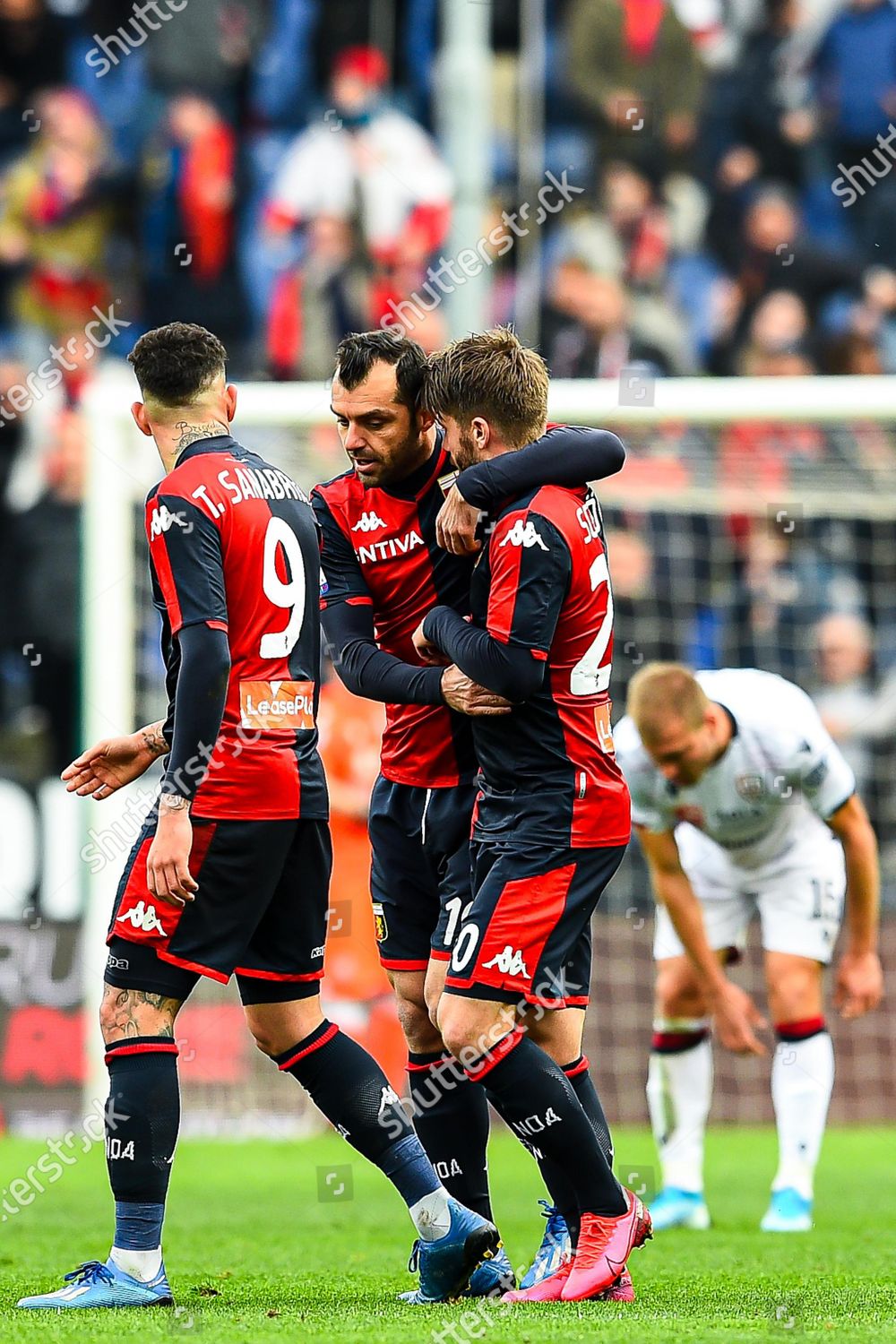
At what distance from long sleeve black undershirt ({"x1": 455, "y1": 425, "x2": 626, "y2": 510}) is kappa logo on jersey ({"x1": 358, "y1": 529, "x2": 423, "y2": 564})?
0.42 meters

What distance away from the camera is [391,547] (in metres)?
4.69

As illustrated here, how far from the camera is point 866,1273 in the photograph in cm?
485

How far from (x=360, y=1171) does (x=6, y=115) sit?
844 centimetres

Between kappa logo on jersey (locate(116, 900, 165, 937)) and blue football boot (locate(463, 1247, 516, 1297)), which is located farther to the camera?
blue football boot (locate(463, 1247, 516, 1297))

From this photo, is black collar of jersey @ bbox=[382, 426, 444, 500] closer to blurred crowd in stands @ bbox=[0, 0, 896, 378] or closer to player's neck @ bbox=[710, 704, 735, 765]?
player's neck @ bbox=[710, 704, 735, 765]

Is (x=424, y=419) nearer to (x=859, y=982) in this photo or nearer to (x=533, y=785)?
(x=533, y=785)

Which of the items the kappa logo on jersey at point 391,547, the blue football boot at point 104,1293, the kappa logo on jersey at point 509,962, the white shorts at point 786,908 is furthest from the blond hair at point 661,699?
the blue football boot at point 104,1293

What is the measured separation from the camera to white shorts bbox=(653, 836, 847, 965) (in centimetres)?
658

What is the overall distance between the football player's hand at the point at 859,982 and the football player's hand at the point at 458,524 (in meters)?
2.66

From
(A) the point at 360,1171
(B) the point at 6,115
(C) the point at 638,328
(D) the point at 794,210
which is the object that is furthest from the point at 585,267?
(A) the point at 360,1171

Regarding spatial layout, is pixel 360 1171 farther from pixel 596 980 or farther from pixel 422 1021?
pixel 422 1021

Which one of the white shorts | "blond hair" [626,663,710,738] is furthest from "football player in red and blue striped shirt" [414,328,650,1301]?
the white shorts

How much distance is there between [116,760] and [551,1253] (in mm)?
1616

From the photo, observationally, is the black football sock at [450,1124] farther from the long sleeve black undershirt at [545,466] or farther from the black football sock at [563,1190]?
the long sleeve black undershirt at [545,466]
